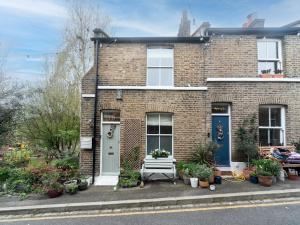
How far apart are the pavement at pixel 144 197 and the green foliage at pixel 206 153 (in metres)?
1.37

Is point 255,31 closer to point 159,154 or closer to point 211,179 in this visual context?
point 211,179

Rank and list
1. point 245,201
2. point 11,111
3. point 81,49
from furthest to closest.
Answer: point 81,49 → point 11,111 → point 245,201

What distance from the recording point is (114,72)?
10820 mm

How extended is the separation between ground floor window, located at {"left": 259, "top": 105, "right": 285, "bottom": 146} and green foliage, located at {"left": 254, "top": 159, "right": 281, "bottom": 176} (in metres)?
1.93

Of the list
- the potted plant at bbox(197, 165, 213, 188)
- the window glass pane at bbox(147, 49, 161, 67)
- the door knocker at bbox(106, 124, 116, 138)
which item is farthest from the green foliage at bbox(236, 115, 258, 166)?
the door knocker at bbox(106, 124, 116, 138)

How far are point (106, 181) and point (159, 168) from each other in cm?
230

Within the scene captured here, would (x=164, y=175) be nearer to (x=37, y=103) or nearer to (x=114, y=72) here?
(x=114, y=72)

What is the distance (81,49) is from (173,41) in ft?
28.8

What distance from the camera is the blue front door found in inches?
422

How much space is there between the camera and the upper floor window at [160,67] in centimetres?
1089

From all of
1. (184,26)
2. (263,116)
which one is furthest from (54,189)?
(184,26)

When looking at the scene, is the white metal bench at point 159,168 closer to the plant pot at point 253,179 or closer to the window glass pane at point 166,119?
the window glass pane at point 166,119

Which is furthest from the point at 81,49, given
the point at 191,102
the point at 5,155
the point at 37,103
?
the point at 191,102

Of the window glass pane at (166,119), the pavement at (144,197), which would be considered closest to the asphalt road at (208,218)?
the pavement at (144,197)
